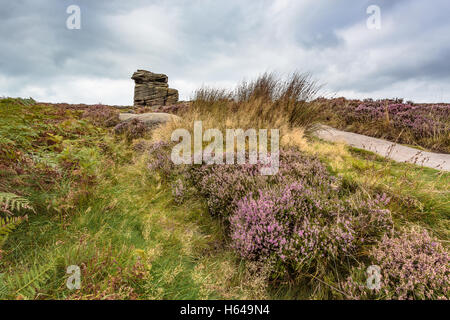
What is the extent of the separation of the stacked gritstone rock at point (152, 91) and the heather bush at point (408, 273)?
2248cm

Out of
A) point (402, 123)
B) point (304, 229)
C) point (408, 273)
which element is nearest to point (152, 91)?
point (402, 123)

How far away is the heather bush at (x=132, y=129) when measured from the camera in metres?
6.57

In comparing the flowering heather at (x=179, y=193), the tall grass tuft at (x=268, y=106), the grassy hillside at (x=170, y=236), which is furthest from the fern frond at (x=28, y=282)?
the tall grass tuft at (x=268, y=106)

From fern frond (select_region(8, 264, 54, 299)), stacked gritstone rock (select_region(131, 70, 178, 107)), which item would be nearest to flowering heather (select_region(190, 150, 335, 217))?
fern frond (select_region(8, 264, 54, 299))

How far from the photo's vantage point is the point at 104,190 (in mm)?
2598

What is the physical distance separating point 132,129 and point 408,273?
22.6ft

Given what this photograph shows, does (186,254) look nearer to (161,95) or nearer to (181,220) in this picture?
(181,220)

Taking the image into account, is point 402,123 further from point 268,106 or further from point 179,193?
point 179,193

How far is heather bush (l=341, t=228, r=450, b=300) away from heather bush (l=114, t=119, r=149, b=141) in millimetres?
6379

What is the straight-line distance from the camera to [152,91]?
22.1 metres

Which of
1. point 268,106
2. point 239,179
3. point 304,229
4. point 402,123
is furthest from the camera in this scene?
point 402,123

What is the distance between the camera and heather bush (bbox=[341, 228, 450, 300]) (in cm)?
155
